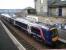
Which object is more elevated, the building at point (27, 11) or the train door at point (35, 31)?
the train door at point (35, 31)

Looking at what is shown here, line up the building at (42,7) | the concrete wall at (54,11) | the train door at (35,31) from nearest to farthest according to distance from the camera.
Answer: the train door at (35,31)
the concrete wall at (54,11)
the building at (42,7)

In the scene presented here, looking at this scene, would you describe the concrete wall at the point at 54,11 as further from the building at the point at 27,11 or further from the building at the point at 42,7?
the building at the point at 27,11

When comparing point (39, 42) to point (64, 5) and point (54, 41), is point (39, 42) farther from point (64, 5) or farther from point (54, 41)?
point (64, 5)

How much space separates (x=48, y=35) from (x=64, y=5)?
26281mm

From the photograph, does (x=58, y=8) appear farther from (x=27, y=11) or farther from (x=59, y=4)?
(x=27, y=11)

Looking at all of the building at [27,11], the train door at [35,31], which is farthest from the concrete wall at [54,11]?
the train door at [35,31]

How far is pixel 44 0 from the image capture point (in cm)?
5100

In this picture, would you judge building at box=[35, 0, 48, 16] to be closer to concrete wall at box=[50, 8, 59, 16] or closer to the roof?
concrete wall at box=[50, 8, 59, 16]

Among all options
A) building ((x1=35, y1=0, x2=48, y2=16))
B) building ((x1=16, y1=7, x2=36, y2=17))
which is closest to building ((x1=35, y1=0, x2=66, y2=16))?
building ((x1=35, y1=0, x2=48, y2=16))

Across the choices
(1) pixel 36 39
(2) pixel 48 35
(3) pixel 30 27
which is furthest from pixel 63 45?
(3) pixel 30 27

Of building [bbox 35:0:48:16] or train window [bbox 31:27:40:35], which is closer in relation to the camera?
train window [bbox 31:27:40:35]

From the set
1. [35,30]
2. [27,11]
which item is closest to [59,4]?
[27,11]

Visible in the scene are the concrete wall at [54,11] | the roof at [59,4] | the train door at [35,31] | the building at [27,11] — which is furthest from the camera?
the building at [27,11]

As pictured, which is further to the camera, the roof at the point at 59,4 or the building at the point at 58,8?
the roof at the point at 59,4
